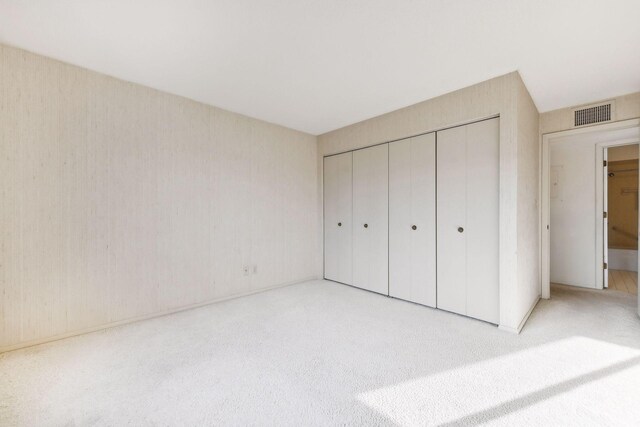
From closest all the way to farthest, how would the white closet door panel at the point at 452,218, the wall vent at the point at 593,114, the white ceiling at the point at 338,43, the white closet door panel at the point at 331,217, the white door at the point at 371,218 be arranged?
1. the white ceiling at the point at 338,43
2. the white closet door panel at the point at 452,218
3. the wall vent at the point at 593,114
4. the white door at the point at 371,218
5. the white closet door panel at the point at 331,217

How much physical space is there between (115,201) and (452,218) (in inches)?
137

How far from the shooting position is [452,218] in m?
2.98

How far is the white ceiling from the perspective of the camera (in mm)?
1743

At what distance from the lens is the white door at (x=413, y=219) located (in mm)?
3166

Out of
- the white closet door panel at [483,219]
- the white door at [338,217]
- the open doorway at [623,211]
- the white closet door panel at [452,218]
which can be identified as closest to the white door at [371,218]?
the white door at [338,217]

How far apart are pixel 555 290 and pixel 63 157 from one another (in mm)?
6038

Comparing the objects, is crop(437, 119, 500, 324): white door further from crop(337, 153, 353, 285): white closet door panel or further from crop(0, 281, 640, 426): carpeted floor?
crop(337, 153, 353, 285): white closet door panel

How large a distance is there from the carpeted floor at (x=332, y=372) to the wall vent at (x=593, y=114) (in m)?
2.19

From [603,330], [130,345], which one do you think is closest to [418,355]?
[603,330]

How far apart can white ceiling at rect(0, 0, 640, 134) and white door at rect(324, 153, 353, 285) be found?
135cm

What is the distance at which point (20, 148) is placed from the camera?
86.6 inches

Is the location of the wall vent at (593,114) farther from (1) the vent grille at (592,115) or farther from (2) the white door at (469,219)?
(2) the white door at (469,219)

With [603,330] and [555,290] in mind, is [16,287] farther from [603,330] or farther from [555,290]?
[555,290]

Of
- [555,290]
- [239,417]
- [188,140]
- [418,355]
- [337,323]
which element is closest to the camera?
[239,417]
